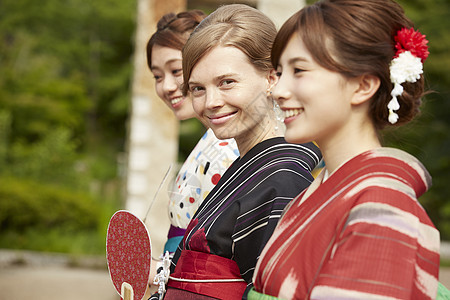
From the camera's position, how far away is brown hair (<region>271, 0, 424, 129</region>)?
1.27 m

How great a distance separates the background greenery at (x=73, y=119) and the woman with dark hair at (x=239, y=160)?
25.9 ft

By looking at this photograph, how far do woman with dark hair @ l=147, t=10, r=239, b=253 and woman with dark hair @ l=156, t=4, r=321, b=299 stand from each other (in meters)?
0.33

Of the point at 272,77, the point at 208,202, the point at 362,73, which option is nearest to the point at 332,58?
the point at 362,73

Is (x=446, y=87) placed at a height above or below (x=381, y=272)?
above

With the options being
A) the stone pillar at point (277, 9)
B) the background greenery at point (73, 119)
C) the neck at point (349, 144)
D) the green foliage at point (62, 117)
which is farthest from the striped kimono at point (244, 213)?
the green foliage at point (62, 117)

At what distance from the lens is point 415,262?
3.82ft

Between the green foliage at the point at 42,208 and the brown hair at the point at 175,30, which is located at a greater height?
the brown hair at the point at 175,30

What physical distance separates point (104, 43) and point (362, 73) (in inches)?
674

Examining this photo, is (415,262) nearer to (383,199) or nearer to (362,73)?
(383,199)

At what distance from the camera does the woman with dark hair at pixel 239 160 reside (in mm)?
1688

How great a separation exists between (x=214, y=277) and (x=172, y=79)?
100 centimetres

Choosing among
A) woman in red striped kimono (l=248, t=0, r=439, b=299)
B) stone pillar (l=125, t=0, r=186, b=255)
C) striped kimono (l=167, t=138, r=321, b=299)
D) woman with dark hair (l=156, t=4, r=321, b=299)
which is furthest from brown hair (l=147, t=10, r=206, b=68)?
stone pillar (l=125, t=0, r=186, b=255)

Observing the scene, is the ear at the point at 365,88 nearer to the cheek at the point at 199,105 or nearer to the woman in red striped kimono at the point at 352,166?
the woman in red striped kimono at the point at 352,166

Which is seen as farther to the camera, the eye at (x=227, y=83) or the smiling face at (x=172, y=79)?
the smiling face at (x=172, y=79)
